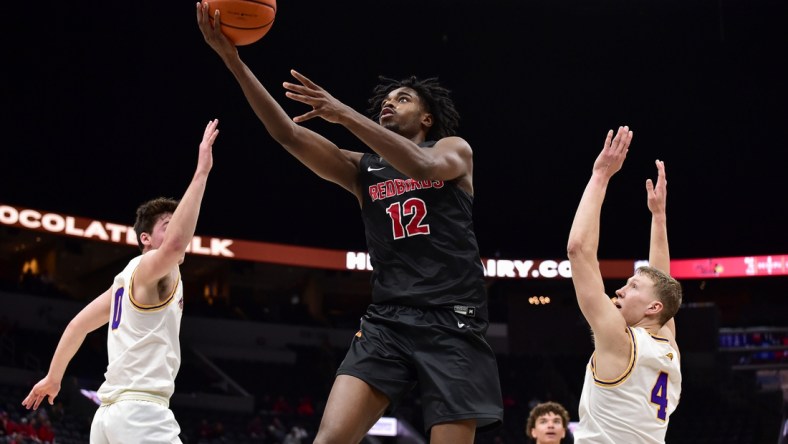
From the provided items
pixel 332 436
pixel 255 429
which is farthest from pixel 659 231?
pixel 255 429

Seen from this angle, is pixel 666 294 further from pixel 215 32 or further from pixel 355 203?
pixel 355 203

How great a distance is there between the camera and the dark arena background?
67.2 feet

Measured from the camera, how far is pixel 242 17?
3959mm

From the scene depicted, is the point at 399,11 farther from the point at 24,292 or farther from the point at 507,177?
the point at 24,292

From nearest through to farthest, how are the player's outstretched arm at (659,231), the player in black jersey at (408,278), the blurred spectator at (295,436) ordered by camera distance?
the player in black jersey at (408,278) → the player's outstretched arm at (659,231) → the blurred spectator at (295,436)

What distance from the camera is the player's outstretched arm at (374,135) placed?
11.9 ft

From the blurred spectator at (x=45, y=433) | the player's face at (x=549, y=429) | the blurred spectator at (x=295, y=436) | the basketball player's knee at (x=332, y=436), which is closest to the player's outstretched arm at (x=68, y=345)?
the basketball player's knee at (x=332, y=436)

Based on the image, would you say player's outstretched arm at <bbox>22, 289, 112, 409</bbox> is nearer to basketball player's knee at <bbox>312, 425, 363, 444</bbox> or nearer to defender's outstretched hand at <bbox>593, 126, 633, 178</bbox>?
basketball player's knee at <bbox>312, 425, 363, 444</bbox>

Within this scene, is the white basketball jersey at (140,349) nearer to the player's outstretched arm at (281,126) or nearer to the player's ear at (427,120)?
the player's outstretched arm at (281,126)

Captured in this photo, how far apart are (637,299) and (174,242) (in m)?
2.07

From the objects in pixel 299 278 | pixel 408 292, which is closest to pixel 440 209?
pixel 408 292

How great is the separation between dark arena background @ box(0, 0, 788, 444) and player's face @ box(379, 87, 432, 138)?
12.9 metres

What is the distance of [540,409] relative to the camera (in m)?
7.43

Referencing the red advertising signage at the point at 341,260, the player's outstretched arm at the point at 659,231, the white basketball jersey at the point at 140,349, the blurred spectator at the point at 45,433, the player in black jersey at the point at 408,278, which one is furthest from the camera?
the red advertising signage at the point at 341,260
